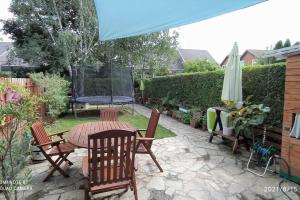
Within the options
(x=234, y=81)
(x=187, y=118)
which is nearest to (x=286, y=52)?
(x=234, y=81)

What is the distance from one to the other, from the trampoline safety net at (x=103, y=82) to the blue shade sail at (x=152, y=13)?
7.59 m

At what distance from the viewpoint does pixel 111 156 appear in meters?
2.66

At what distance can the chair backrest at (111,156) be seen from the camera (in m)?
2.55

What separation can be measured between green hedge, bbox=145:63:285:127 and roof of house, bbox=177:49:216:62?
1753 cm

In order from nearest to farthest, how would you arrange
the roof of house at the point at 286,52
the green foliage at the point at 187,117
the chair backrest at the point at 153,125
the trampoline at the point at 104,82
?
the roof of house at the point at 286,52, the chair backrest at the point at 153,125, the green foliage at the point at 187,117, the trampoline at the point at 104,82

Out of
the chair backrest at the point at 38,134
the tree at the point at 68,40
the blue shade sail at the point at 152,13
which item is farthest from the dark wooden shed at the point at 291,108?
the tree at the point at 68,40

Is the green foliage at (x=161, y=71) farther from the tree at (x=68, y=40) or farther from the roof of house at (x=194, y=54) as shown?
the roof of house at (x=194, y=54)

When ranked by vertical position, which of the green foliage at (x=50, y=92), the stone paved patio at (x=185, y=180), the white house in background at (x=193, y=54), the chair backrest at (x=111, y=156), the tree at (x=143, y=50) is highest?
the white house in background at (x=193, y=54)

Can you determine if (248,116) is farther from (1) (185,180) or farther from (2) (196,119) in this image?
(2) (196,119)

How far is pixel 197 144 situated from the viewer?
5.62m

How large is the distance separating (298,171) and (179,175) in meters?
1.88

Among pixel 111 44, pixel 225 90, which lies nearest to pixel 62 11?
pixel 111 44

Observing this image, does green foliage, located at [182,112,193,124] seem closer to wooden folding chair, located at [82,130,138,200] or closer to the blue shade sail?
wooden folding chair, located at [82,130,138,200]

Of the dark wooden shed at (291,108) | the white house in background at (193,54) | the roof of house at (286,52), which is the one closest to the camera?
the roof of house at (286,52)
